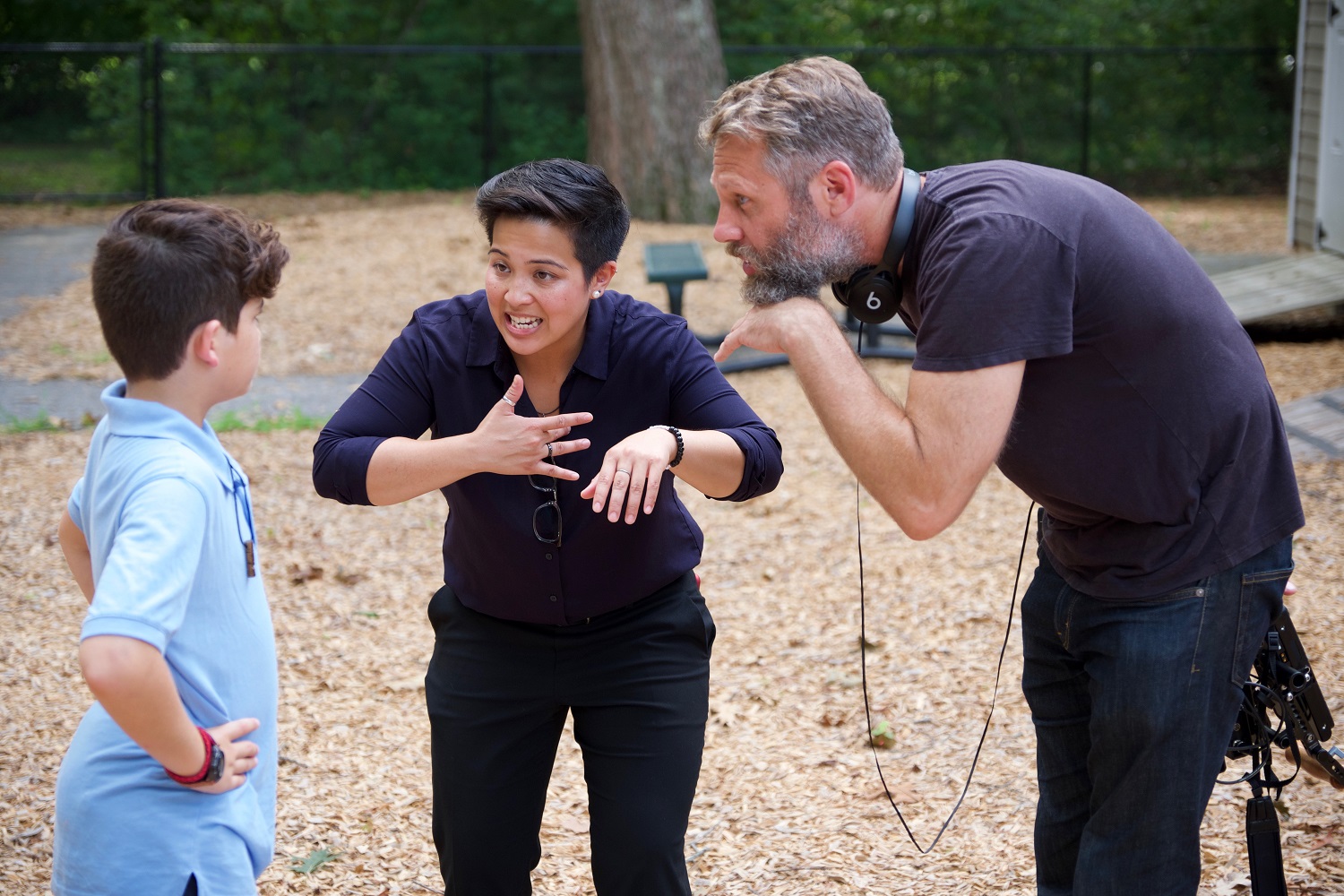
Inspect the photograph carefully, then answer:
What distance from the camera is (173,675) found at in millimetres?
1895

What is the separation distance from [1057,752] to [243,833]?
63.5 inches

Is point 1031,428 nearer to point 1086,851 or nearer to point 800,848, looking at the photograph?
point 1086,851

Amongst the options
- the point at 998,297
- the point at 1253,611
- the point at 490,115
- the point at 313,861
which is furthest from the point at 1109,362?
the point at 490,115

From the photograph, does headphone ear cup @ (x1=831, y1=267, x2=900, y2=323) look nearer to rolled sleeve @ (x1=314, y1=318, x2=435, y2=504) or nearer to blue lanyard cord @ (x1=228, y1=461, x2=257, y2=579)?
rolled sleeve @ (x1=314, y1=318, x2=435, y2=504)

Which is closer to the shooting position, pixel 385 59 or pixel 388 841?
pixel 388 841

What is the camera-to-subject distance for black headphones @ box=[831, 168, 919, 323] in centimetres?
231

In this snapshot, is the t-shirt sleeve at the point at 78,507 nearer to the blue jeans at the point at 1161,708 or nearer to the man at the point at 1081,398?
the man at the point at 1081,398

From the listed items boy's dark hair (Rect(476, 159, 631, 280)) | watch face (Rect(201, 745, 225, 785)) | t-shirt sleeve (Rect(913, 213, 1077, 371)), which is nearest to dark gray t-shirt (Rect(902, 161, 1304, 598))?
t-shirt sleeve (Rect(913, 213, 1077, 371))

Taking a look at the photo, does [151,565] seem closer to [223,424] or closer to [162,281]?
[162,281]

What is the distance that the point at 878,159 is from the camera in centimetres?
231

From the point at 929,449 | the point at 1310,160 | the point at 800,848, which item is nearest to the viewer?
the point at 929,449

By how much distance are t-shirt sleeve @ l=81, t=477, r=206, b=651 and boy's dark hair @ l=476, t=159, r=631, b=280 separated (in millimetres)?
890

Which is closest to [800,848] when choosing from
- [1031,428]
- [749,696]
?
[749,696]

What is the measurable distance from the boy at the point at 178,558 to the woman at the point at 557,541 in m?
0.48
